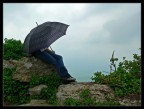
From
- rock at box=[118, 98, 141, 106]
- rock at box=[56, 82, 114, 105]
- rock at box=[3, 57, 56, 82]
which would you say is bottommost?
rock at box=[118, 98, 141, 106]

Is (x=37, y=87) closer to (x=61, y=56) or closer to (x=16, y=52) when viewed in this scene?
(x=61, y=56)

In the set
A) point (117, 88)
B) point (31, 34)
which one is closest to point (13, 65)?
point (31, 34)

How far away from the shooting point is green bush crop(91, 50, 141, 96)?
357 inches

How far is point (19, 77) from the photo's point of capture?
976 cm

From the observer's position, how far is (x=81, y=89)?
29.4 feet

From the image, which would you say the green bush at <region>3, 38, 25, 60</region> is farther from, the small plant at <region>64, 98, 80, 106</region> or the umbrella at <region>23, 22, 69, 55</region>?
the small plant at <region>64, 98, 80, 106</region>

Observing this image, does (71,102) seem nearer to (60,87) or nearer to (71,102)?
(71,102)

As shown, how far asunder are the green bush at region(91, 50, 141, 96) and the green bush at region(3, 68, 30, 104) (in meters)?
1.92

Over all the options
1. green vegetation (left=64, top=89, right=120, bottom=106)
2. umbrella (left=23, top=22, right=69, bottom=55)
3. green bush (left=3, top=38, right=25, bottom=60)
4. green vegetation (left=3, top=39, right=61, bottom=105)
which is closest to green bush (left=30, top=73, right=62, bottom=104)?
green vegetation (left=3, top=39, right=61, bottom=105)

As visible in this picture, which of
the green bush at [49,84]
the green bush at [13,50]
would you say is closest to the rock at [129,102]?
the green bush at [49,84]

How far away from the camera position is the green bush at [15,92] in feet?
31.0

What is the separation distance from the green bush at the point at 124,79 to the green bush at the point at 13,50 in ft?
9.90

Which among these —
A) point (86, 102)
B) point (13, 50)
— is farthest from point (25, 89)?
point (13, 50)

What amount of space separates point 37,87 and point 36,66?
845 millimetres
